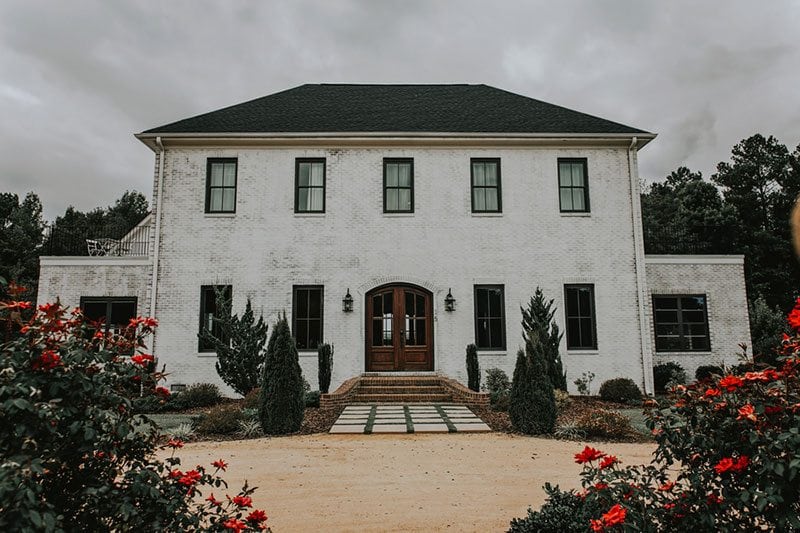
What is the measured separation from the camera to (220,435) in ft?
31.0

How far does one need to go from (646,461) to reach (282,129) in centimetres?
1292

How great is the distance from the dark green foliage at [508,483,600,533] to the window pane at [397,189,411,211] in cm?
1203

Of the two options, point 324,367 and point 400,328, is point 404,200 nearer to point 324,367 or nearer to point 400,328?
point 400,328

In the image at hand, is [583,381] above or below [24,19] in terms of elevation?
below

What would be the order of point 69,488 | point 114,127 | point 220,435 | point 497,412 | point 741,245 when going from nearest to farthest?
point 69,488, point 220,435, point 497,412, point 741,245, point 114,127

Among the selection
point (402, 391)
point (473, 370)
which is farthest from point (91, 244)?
point (473, 370)

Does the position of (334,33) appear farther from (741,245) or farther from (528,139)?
(741,245)

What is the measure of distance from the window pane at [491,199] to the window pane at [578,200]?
7.99 ft

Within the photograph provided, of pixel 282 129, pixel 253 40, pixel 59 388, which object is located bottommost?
pixel 59 388

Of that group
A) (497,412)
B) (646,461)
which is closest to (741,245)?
(497,412)

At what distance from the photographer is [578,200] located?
52.0 feet

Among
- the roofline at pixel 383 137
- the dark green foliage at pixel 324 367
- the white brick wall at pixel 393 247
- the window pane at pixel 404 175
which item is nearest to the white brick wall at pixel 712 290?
the white brick wall at pixel 393 247

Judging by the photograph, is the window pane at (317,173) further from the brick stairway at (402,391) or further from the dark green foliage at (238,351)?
the brick stairway at (402,391)

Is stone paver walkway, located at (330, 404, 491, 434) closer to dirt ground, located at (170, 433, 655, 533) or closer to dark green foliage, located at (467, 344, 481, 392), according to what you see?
dirt ground, located at (170, 433, 655, 533)
